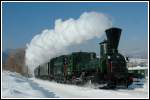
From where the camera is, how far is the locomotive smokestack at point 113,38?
20266mm

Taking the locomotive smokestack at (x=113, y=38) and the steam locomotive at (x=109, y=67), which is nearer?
the steam locomotive at (x=109, y=67)

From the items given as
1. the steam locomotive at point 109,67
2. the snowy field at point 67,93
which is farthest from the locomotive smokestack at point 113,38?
the snowy field at point 67,93

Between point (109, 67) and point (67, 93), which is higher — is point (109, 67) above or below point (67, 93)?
above

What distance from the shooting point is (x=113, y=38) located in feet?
66.7

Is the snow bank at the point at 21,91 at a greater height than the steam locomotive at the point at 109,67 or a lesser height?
lesser

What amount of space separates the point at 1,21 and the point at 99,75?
24.6ft

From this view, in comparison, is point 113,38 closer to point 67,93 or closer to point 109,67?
point 109,67

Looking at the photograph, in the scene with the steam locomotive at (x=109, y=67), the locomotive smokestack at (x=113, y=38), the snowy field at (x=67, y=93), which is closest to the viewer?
the snowy field at (x=67, y=93)

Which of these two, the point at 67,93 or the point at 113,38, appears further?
the point at 113,38

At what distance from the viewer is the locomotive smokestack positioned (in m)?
20.3

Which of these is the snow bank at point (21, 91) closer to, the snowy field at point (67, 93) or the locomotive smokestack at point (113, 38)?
the snowy field at point (67, 93)

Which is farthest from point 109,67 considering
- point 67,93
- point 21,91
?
point 21,91

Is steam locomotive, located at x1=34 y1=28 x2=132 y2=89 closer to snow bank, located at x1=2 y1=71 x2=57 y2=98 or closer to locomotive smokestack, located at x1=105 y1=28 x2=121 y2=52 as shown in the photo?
locomotive smokestack, located at x1=105 y1=28 x2=121 y2=52

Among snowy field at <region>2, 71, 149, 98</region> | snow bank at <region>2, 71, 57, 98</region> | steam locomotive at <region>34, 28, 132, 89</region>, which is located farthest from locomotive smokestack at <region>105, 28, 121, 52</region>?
snow bank at <region>2, 71, 57, 98</region>
